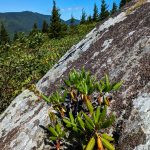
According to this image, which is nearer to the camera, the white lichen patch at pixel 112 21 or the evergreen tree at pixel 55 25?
the white lichen patch at pixel 112 21

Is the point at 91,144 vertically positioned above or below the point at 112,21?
below

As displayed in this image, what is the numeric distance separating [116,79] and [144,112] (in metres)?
1.94

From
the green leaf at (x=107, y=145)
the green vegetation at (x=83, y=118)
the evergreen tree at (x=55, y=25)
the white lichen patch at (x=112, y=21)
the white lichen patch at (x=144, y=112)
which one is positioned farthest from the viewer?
the evergreen tree at (x=55, y=25)

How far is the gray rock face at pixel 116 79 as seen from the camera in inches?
241

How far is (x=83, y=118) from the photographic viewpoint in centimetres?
709

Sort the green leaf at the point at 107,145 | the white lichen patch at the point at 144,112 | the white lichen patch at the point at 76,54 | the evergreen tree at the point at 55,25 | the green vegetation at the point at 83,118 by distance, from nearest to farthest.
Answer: the white lichen patch at the point at 144,112
the green leaf at the point at 107,145
the green vegetation at the point at 83,118
the white lichen patch at the point at 76,54
the evergreen tree at the point at 55,25

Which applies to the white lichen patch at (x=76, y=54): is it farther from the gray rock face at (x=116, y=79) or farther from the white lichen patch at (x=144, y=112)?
the white lichen patch at (x=144, y=112)

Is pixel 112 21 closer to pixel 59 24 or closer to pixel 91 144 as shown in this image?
pixel 91 144

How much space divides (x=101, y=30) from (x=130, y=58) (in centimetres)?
375

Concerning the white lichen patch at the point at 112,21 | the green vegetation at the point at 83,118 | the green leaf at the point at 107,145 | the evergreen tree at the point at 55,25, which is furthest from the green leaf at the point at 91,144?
the evergreen tree at the point at 55,25

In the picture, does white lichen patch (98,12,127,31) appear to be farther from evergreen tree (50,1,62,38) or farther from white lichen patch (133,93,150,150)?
evergreen tree (50,1,62,38)

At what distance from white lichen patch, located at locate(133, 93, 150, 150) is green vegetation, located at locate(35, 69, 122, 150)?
1.87ft

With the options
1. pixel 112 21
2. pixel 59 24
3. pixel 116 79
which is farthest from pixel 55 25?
pixel 116 79

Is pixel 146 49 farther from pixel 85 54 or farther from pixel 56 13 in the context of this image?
pixel 56 13
